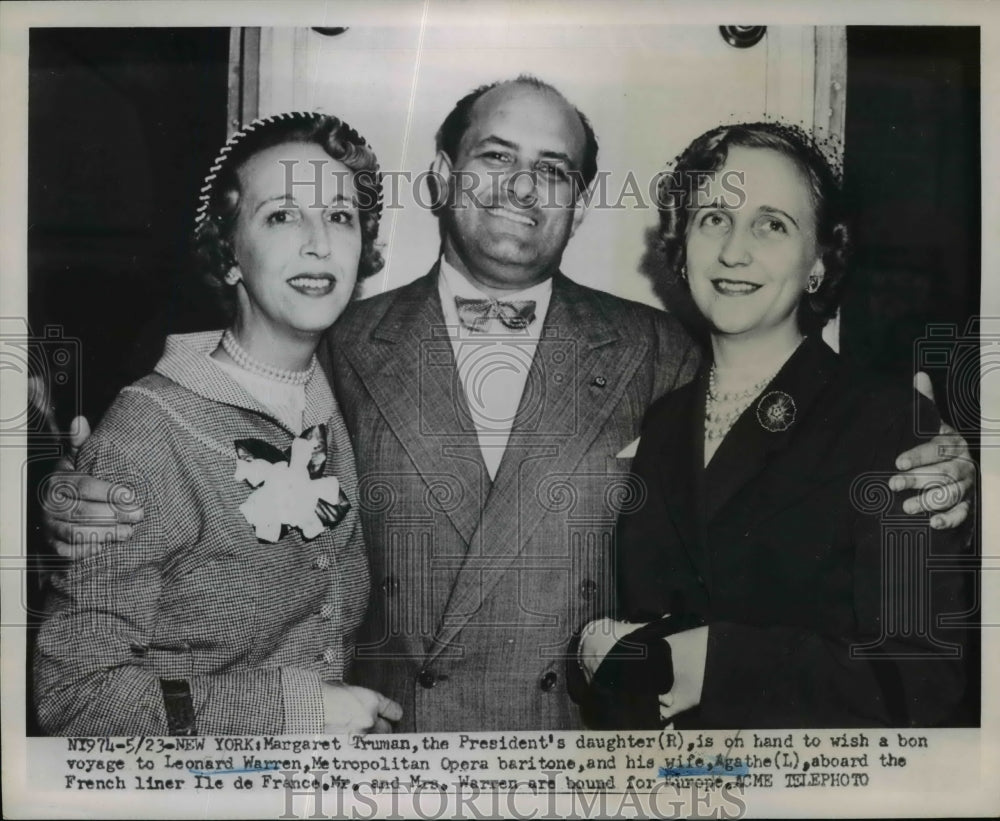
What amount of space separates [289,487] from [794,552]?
995mm

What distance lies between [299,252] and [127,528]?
633mm

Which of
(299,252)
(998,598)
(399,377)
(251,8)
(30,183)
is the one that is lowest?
(998,598)

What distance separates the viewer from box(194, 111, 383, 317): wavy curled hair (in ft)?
6.27

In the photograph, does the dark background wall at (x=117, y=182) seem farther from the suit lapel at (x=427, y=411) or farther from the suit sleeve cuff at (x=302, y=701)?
the suit sleeve cuff at (x=302, y=701)

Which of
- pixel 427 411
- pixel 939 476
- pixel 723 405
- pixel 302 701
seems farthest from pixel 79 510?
pixel 939 476

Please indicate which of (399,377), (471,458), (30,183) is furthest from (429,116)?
(30,183)

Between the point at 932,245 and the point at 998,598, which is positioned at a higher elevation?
the point at 932,245

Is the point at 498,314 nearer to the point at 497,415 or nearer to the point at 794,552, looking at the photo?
the point at 497,415

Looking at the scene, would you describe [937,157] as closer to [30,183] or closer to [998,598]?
[998,598]

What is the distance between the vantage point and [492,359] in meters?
1.95

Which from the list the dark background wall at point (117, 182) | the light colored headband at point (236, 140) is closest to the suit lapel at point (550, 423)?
the light colored headband at point (236, 140)

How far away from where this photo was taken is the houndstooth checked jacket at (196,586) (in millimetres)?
1906

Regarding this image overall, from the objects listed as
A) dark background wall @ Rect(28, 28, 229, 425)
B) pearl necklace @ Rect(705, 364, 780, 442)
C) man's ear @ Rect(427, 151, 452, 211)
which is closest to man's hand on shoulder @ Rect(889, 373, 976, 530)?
pearl necklace @ Rect(705, 364, 780, 442)

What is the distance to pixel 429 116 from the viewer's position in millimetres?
1928
